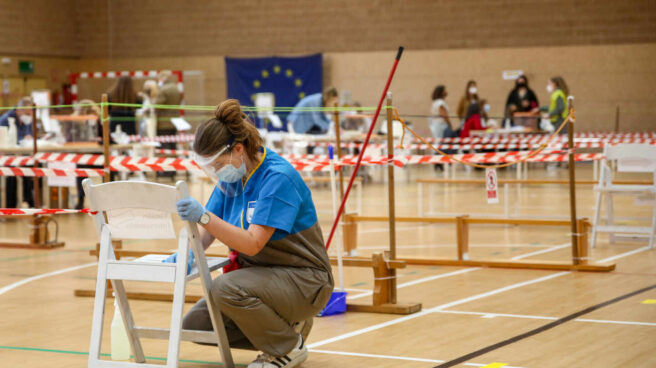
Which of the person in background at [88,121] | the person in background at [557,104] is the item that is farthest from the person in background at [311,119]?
the person in background at [557,104]

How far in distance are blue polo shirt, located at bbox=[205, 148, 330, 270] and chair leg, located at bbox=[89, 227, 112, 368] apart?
52 cm

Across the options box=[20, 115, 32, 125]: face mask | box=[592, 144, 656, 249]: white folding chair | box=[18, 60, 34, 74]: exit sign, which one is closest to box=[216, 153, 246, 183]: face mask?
box=[592, 144, 656, 249]: white folding chair

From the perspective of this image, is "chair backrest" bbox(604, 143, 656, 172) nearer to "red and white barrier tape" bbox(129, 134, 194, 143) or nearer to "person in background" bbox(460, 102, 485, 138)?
"red and white barrier tape" bbox(129, 134, 194, 143)

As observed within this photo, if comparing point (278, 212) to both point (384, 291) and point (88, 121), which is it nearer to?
point (384, 291)

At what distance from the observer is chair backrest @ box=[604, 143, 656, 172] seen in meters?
7.78

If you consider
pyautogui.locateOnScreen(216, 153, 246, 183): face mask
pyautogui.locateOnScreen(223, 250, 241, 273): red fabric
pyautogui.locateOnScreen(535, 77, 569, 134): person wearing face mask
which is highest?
pyautogui.locateOnScreen(535, 77, 569, 134): person wearing face mask

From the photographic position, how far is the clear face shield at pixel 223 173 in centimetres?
368

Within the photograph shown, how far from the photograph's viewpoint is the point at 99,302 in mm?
3676

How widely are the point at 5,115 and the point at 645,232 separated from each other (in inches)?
265

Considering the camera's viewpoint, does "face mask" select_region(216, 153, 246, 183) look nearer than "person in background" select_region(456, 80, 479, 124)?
Yes

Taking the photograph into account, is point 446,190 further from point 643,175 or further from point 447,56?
point 447,56

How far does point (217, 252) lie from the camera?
7.93 meters

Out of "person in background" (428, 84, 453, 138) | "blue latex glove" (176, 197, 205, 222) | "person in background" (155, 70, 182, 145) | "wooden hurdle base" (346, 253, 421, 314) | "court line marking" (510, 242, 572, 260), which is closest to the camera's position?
"blue latex glove" (176, 197, 205, 222)

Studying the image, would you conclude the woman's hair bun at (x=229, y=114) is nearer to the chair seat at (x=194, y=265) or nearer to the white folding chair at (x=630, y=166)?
the chair seat at (x=194, y=265)
